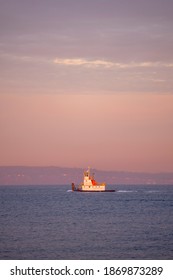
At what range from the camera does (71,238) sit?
3672 centimetres

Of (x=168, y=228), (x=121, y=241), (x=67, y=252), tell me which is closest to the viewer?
(x=67, y=252)
